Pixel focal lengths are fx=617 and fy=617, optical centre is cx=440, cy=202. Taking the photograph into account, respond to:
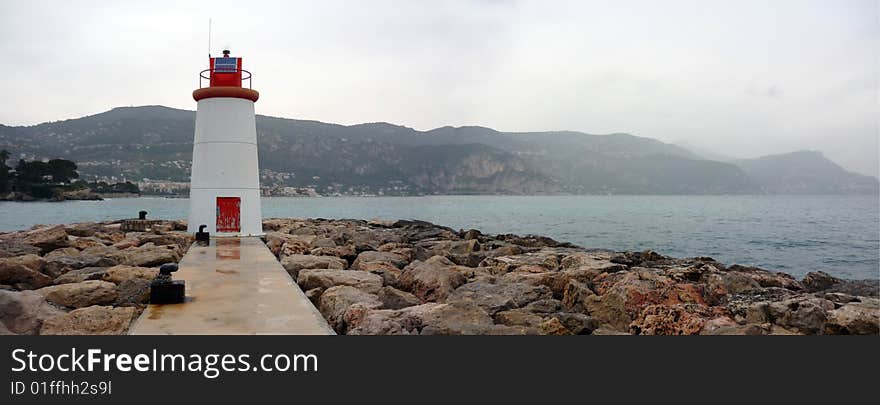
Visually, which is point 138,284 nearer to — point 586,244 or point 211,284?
point 211,284

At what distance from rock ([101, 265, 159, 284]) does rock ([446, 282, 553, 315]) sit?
394 centimetres

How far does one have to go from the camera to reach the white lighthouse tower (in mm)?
14812

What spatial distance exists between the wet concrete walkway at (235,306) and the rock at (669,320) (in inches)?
137

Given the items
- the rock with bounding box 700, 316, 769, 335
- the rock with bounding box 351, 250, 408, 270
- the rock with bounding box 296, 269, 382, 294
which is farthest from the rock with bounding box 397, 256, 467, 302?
the rock with bounding box 700, 316, 769, 335

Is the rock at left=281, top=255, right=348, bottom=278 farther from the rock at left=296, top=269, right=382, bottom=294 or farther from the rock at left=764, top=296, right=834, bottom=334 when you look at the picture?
the rock at left=764, top=296, right=834, bottom=334

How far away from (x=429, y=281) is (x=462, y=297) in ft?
3.41

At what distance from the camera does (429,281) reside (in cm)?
868

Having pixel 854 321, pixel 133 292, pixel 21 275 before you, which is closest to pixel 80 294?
pixel 133 292

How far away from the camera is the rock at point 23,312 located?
6.00 meters

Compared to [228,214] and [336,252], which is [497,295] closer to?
[336,252]

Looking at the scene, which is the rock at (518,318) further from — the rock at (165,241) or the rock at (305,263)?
the rock at (165,241)

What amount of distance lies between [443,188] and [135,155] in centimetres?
7305

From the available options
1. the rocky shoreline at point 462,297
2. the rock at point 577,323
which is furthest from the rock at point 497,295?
the rock at point 577,323

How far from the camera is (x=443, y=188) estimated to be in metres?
160
